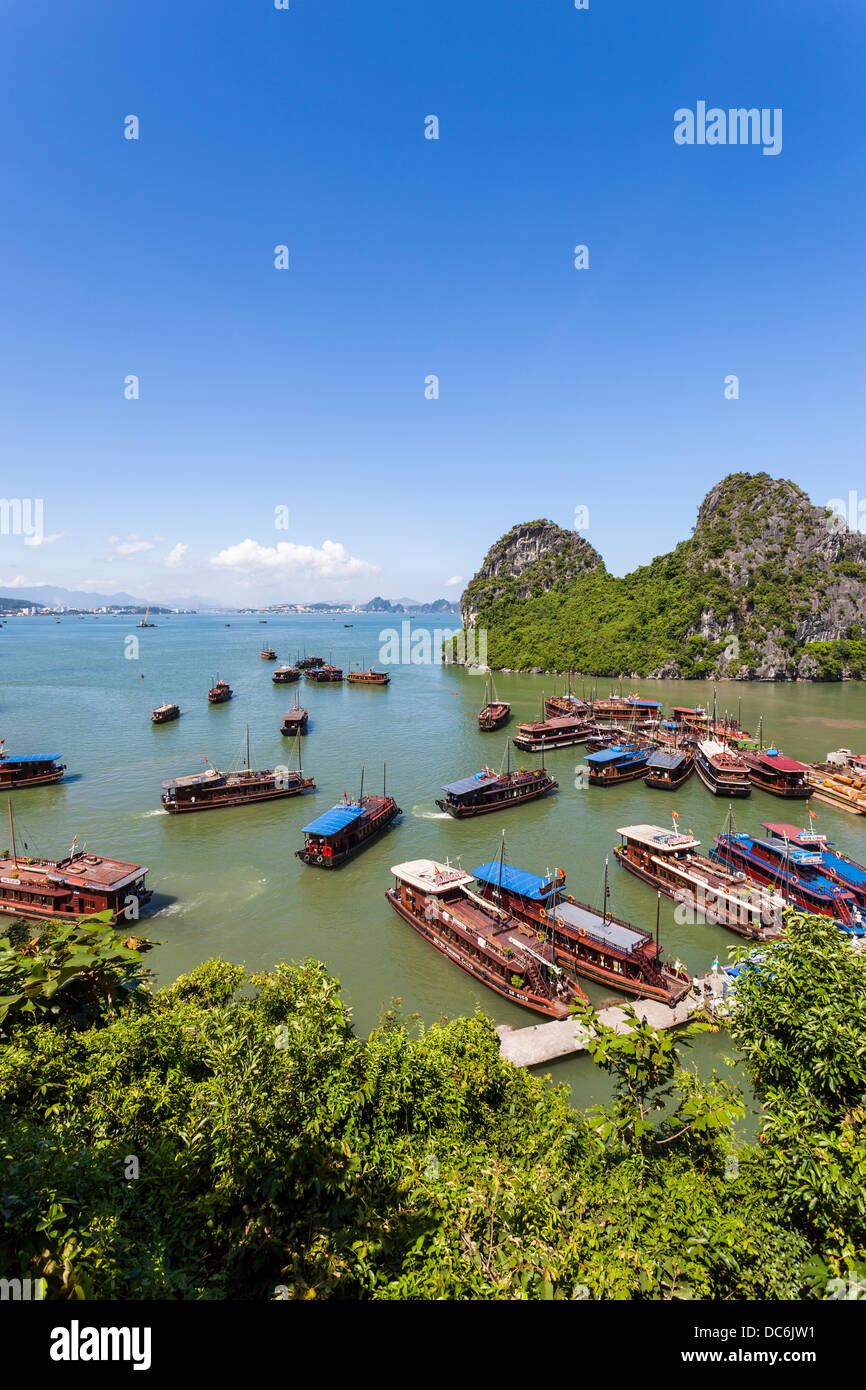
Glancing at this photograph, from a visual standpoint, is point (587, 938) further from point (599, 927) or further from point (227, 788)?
point (227, 788)

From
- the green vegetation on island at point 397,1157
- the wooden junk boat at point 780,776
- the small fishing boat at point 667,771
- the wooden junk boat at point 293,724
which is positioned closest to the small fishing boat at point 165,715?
the wooden junk boat at point 293,724

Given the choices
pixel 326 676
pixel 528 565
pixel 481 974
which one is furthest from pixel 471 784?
pixel 528 565

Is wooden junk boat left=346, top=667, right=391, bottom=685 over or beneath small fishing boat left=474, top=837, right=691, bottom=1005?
over

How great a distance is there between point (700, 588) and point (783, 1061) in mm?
129902

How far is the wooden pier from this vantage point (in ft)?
68.2

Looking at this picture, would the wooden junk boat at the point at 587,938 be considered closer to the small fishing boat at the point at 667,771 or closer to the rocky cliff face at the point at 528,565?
the small fishing boat at the point at 667,771

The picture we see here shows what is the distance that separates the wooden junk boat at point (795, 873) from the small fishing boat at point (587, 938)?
28.7ft

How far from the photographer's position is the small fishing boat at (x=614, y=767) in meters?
53.5

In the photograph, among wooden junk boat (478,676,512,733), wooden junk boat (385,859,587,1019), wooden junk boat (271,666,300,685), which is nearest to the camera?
wooden junk boat (385,859,587,1019)

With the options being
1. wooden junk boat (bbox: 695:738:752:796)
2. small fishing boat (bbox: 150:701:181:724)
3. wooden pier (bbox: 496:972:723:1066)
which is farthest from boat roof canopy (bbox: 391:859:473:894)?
small fishing boat (bbox: 150:701:181:724)

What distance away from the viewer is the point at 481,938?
26266mm

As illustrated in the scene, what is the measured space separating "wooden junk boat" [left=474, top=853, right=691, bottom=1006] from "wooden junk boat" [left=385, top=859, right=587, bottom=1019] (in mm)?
870

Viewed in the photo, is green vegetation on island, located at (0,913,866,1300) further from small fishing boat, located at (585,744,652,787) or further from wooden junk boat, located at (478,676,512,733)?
wooden junk boat, located at (478,676,512,733)
